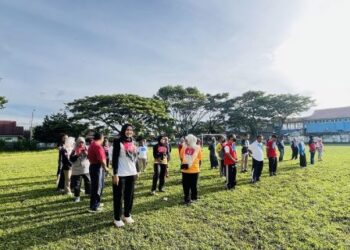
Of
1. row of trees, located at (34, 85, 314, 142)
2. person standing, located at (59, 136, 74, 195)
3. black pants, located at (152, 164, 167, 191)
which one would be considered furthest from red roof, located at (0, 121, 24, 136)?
black pants, located at (152, 164, 167, 191)

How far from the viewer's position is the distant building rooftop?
259ft

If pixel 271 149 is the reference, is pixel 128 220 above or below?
below

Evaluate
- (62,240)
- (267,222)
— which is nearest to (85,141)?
(62,240)

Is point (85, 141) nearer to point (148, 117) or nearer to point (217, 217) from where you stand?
point (217, 217)

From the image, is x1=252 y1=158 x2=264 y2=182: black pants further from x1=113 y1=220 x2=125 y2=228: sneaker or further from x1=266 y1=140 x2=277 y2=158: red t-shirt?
x1=113 y1=220 x2=125 y2=228: sneaker

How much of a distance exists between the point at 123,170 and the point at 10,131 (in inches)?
2869

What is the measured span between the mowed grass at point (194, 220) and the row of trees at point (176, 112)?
38833mm

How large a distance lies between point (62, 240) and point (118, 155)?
193 cm

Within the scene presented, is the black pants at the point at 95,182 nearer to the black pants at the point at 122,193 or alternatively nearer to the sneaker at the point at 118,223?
the black pants at the point at 122,193

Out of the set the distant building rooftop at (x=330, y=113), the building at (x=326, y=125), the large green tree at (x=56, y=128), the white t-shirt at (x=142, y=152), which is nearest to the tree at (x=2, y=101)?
the large green tree at (x=56, y=128)

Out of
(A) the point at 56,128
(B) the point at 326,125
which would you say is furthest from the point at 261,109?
(A) the point at 56,128

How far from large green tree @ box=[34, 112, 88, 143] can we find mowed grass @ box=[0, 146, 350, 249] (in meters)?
40.5

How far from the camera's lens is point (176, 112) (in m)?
65.6

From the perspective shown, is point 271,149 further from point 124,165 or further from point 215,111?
point 215,111
